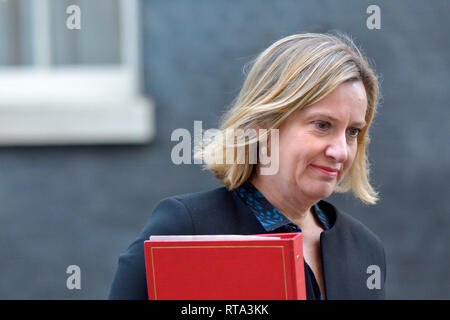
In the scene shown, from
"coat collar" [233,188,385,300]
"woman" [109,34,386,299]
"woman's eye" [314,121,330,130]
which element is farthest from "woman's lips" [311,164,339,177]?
"coat collar" [233,188,385,300]

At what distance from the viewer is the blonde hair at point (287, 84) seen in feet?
7.45

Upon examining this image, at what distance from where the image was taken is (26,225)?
588 centimetres

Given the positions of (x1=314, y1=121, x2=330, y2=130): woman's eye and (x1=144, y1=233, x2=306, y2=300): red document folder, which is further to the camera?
(x1=314, y1=121, x2=330, y2=130): woman's eye

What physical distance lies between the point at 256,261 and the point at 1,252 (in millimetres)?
4449

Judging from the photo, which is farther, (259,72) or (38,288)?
(38,288)

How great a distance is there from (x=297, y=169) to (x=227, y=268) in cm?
50

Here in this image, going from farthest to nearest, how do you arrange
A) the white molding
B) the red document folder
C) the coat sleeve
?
the white molding < the coat sleeve < the red document folder

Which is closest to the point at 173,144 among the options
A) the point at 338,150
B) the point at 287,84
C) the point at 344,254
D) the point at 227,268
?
the point at 344,254

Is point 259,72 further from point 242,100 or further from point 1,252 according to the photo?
point 1,252

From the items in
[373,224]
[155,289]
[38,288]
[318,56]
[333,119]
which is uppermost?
[318,56]

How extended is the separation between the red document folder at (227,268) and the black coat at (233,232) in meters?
0.27

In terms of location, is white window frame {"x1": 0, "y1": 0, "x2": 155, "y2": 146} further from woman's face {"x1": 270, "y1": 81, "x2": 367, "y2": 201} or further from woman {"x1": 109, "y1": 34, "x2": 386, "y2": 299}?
woman's face {"x1": 270, "y1": 81, "x2": 367, "y2": 201}

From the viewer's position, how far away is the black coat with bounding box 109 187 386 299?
222 centimetres

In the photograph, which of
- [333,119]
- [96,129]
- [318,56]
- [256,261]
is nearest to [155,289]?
[256,261]
